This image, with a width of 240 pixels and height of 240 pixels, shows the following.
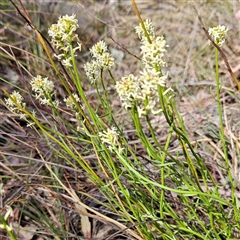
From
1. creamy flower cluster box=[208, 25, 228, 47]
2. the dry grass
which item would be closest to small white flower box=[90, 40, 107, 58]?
creamy flower cluster box=[208, 25, 228, 47]

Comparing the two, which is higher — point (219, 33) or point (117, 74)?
point (117, 74)

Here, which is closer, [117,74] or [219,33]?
[219,33]

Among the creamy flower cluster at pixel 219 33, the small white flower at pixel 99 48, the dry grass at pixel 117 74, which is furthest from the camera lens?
the dry grass at pixel 117 74

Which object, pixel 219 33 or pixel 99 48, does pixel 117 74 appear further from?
pixel 219 33

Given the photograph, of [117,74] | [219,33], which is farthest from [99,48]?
[117,74]

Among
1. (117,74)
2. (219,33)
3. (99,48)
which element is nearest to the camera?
(219,33)

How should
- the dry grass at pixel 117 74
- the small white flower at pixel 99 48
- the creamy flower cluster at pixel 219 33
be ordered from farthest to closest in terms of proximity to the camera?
the dry grass at pixel 117 74 < the small white flower at pixel 99 48 < the creamy flower cluster at pixel 219 33

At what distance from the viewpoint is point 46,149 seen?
2.11 metres

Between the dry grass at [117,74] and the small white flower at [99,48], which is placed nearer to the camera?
the small white flower at [99,48]

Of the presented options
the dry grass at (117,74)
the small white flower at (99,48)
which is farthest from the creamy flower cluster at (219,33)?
the dry grass at (117,74)

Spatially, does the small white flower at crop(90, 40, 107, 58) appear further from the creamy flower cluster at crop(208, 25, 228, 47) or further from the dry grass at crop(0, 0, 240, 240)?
the dry grass at crop(0, 0, 240, 240)

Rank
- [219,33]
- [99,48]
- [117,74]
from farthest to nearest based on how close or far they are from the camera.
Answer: [117,74], [99,48], [219,33]

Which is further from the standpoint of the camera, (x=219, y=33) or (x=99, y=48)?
(x=99, y=48)

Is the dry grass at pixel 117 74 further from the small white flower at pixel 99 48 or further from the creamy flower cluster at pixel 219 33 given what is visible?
the creamy flower cluster at pixel 219 33
